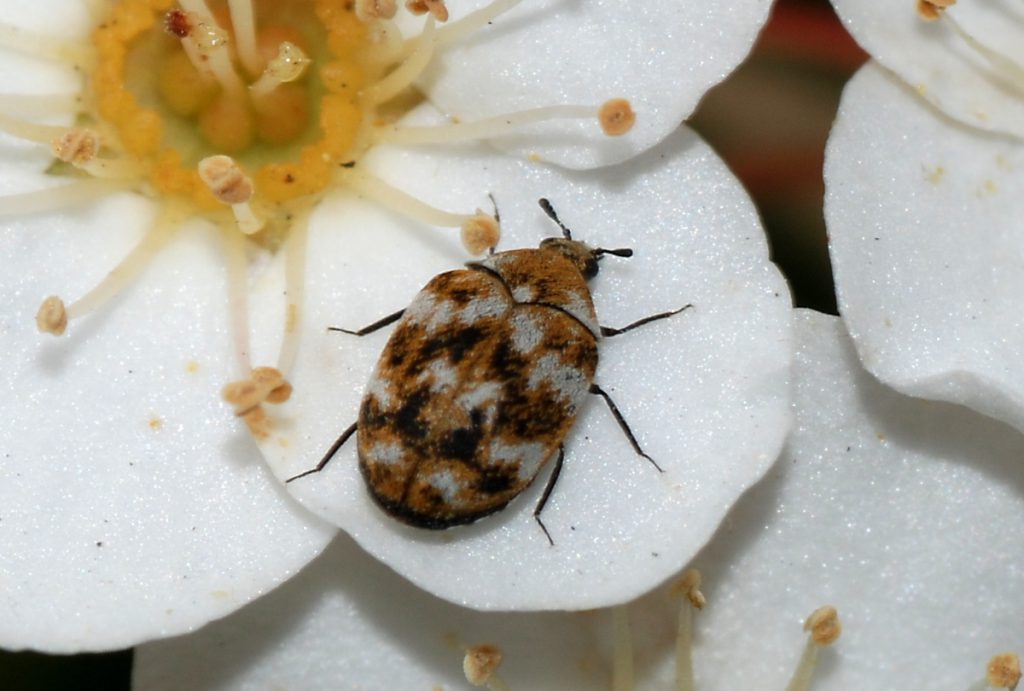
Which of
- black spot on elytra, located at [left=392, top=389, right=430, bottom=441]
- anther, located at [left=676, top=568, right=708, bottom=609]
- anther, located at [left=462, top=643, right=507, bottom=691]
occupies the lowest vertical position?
anther, located at [left=462, top=643, right=507, bottom=691]

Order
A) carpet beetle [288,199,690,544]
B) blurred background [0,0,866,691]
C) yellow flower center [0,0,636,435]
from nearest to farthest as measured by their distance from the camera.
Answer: carpet beetle [288,199,690,544], yellow flower center [0,0,636,435], blurred background [0,0,866,691]

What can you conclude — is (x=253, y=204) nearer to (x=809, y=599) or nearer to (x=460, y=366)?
(x=460, y=366)

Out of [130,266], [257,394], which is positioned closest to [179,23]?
[130,266]

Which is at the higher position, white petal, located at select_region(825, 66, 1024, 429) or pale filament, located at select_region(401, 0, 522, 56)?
pale filament, located at select_region(401, 0, 522, 56)

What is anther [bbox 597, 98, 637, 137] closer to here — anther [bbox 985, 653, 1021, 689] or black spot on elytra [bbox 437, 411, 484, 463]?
black spot on elytra [bbox 437, 411, 484, 463]

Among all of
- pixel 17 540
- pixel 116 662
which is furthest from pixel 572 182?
pixel 116 662

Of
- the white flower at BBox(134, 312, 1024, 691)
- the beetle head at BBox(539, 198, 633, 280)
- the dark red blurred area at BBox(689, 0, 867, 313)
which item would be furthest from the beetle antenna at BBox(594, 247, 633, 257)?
the dark red blurred area at BBox(689, 0, 867, 313)

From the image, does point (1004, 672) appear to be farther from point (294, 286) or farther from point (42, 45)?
point (42, 45)
